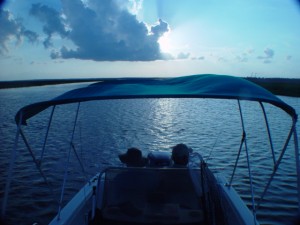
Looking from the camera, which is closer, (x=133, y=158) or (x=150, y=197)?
(x=150, y=197)

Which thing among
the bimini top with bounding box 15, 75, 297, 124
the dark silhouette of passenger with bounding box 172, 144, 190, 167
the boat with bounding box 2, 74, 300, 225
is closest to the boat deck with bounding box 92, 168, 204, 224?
the boat with bounding box 2, 74, 300, 225

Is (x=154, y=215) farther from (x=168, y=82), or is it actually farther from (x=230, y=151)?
(x=230, y=151)

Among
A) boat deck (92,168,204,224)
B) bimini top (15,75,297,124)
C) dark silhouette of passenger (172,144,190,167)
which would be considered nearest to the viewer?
boat deck (92,168,204,224)

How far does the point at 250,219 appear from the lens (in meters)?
5.02

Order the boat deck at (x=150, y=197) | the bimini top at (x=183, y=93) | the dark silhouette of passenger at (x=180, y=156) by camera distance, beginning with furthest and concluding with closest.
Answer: the dark silhouette of passenger at (x=180, y=156) < the bimini top at (x=183, y=93) < the boat deck at (x=150, y=197)

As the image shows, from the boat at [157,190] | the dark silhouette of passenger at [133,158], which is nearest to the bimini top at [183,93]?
the boat at [157,190]

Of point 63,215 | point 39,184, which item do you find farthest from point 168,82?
point 39,184

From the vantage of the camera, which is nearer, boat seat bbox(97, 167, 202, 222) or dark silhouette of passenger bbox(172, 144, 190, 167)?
boat seat bbox(97, 167, 202, 222)

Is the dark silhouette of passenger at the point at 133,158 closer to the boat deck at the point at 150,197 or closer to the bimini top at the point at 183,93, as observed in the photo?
the bimini top at the point at 183,93

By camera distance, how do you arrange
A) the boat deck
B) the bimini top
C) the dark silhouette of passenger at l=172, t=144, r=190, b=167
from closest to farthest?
the boat deck < the bimini top < the dark silhouette of passenger at l=172, t=144, r=190, b=167

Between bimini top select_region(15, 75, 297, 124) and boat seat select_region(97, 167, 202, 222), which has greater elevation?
bimini top select_region(15, 75, 297, 124)

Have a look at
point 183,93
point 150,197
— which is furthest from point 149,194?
point 183,93

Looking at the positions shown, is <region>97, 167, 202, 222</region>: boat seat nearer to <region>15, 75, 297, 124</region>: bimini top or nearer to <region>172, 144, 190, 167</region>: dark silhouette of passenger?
<region>15, 75, 297, 124</region>: bimini top

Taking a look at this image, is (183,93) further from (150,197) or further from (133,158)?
(133,158)
